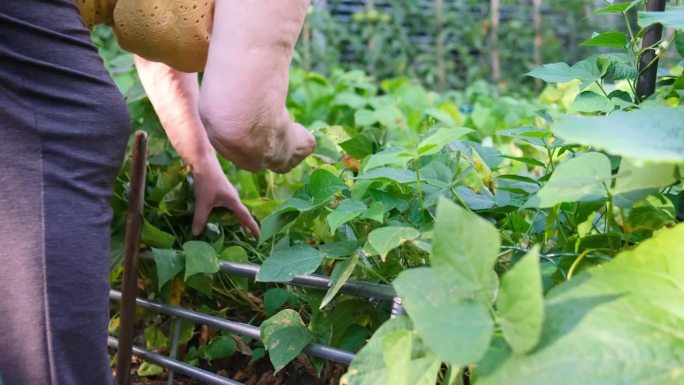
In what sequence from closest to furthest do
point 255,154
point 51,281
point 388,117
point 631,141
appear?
point 631,141, point 51,281, point 255,154, point 388,117

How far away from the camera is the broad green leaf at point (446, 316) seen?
23.9 inches

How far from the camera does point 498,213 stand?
3.85ft

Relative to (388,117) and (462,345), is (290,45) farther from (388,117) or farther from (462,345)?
(388,117)

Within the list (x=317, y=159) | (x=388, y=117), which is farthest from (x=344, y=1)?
(x=317, y=159)

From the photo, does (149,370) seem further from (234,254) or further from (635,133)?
(635,133)

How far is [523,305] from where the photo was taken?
62 centimetres

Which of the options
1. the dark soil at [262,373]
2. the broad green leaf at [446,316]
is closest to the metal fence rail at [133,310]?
the dark soil at [262,373]

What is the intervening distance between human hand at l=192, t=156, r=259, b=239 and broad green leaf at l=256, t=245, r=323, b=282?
0.48 meters

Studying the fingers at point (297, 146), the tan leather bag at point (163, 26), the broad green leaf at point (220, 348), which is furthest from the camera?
the broad green leaf at point (220, 348)

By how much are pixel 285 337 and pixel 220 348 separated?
401 millimetres

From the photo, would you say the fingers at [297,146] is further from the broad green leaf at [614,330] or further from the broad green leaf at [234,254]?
the broad green leaf at [614,330]

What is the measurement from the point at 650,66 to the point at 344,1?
7880mm

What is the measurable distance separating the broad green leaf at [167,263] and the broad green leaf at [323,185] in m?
0.38

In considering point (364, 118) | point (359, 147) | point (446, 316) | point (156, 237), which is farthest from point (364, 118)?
point (446, 316)
